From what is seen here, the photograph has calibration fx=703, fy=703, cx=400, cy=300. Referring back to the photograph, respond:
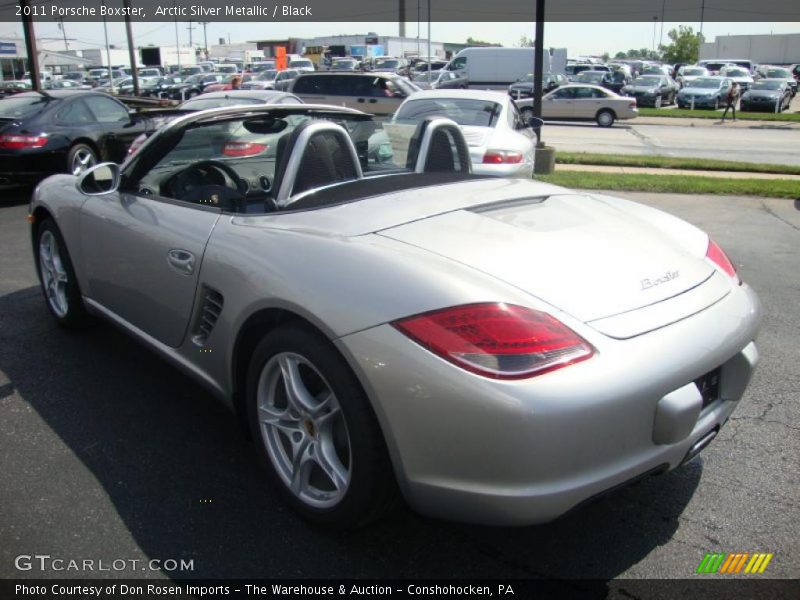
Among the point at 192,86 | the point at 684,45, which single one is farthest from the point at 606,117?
the point at 684,45

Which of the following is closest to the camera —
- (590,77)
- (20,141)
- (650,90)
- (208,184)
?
(208,184)

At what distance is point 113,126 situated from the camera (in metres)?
11.0

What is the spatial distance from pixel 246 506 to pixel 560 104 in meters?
27.4

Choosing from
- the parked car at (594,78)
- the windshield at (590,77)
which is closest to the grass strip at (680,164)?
the parked car at (594,78)

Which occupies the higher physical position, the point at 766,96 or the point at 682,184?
the point at 766,96

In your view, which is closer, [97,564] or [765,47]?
[97,564]

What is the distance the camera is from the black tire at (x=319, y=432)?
2248mm

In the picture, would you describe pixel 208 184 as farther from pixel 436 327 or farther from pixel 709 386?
pixel 709 386

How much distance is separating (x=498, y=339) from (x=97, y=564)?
157cm

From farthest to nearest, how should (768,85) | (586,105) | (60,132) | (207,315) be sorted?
(768,85)
(586,105)
(60,132)
(207,315)

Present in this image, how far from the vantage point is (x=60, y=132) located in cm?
1009

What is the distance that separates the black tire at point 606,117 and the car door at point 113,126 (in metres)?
19.7

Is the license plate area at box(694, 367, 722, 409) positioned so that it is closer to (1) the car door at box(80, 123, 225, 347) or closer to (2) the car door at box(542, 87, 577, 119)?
(1) the car door at box(80, 123, 225, 347)

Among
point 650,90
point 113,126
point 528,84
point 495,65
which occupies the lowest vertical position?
point 113,126
